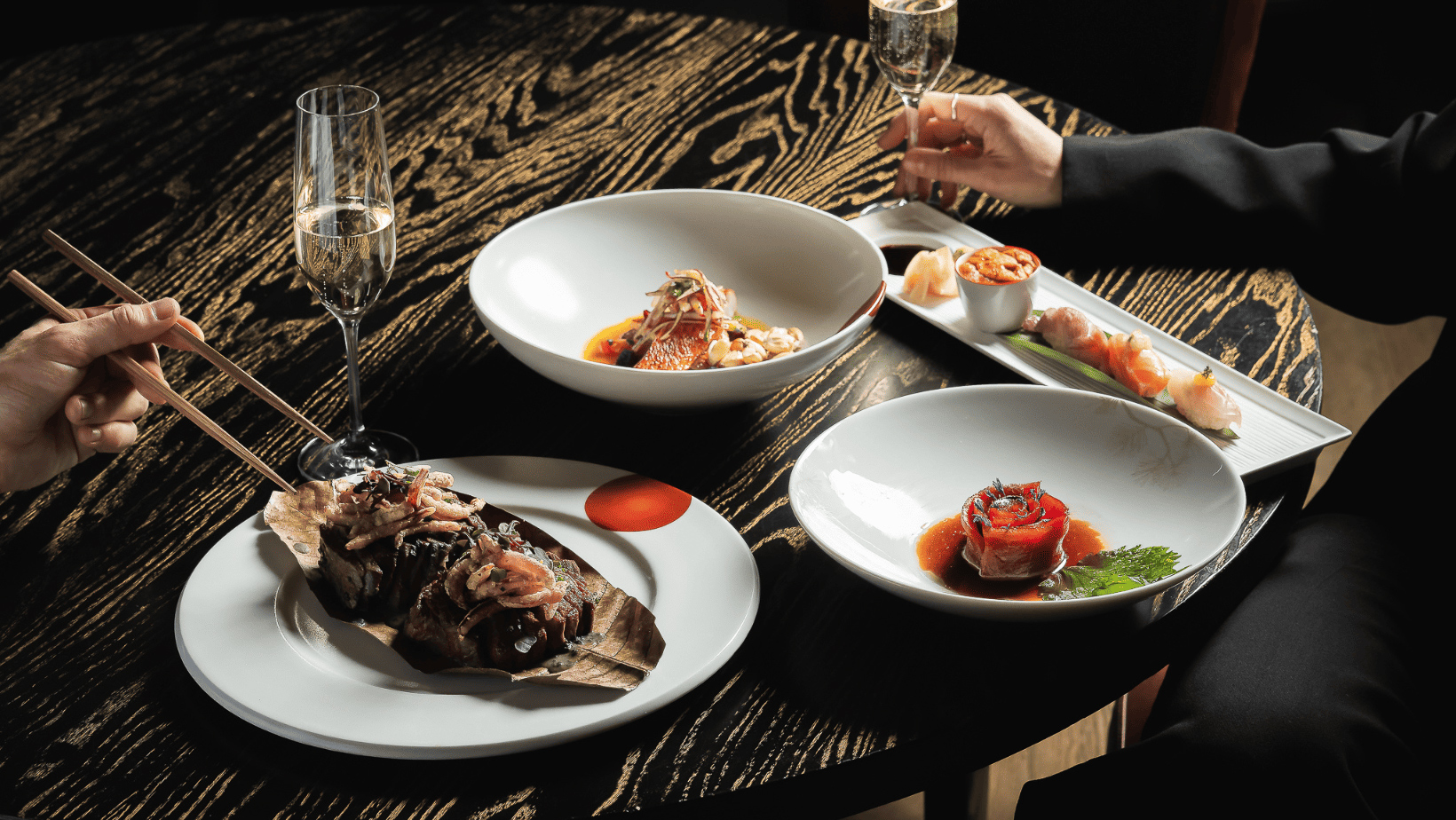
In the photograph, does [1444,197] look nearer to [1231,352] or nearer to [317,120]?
[1231,352]

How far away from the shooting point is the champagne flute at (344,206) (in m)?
1.12

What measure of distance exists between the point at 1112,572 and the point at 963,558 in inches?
5.4

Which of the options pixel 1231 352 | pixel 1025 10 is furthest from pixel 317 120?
pixel 1025 10

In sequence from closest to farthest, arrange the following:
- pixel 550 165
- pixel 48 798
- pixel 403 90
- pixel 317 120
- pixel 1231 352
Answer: pixel 48 798, pixel 317 120, pixel 1231 352, pixel 550 165, pixel 403 90

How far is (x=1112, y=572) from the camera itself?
102cm

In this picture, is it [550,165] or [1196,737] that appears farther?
[550,165]

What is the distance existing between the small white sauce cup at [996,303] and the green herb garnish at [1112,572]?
41 centimetres

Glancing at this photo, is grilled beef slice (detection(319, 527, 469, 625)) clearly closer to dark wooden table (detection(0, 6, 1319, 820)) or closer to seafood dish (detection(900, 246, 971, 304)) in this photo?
dark wooden table (detection(0, 6, 1319, 820))

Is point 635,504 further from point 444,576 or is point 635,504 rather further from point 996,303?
point 996,303

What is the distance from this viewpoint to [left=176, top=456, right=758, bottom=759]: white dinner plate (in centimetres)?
87

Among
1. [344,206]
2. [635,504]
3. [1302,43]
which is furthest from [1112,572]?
[1302,43]

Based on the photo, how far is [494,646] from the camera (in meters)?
0.92

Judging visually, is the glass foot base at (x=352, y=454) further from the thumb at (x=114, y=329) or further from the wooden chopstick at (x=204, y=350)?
the thumb at (x=114, y=329)

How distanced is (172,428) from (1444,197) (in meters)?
1.71
